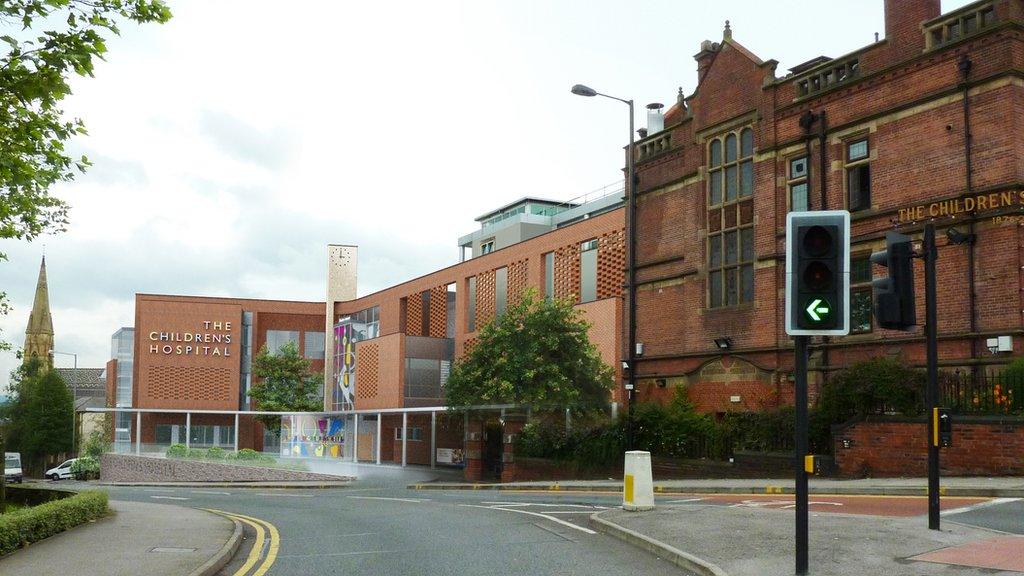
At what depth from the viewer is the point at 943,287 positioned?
2470 cm

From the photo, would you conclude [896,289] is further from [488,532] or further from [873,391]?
[873,391]

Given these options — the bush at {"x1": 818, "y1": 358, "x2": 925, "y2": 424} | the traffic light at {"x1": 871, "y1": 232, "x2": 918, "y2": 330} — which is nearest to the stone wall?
the bush at {"x1": 818, "y1": 358, "x2": 925, "y2": 424}

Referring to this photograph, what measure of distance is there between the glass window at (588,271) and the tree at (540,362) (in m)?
5.84

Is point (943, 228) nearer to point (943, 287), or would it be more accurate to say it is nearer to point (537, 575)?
point (943, 287)

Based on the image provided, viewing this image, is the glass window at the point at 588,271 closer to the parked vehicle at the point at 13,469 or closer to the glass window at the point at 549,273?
the glass window at the point at 549,273

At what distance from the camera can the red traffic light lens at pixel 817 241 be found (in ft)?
30.2

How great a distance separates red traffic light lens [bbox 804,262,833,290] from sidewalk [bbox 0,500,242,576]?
23.6ft

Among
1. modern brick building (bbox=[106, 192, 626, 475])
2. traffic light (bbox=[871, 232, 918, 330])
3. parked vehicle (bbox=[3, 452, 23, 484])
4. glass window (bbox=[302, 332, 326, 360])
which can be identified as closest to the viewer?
traffic light (bbox=[871, 232, 918, 330])

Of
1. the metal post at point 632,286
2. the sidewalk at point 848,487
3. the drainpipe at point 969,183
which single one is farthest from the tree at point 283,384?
the drainpipe at point 969,183

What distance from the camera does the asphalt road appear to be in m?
11.1

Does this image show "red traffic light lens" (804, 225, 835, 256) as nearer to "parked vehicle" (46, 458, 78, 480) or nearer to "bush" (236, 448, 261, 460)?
"bush" (236, 448, 261, 460)

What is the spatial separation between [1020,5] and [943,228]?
5.57 meters

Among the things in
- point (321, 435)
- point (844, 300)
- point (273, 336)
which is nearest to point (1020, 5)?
point (844, 300)

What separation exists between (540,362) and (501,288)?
54.3 feet
